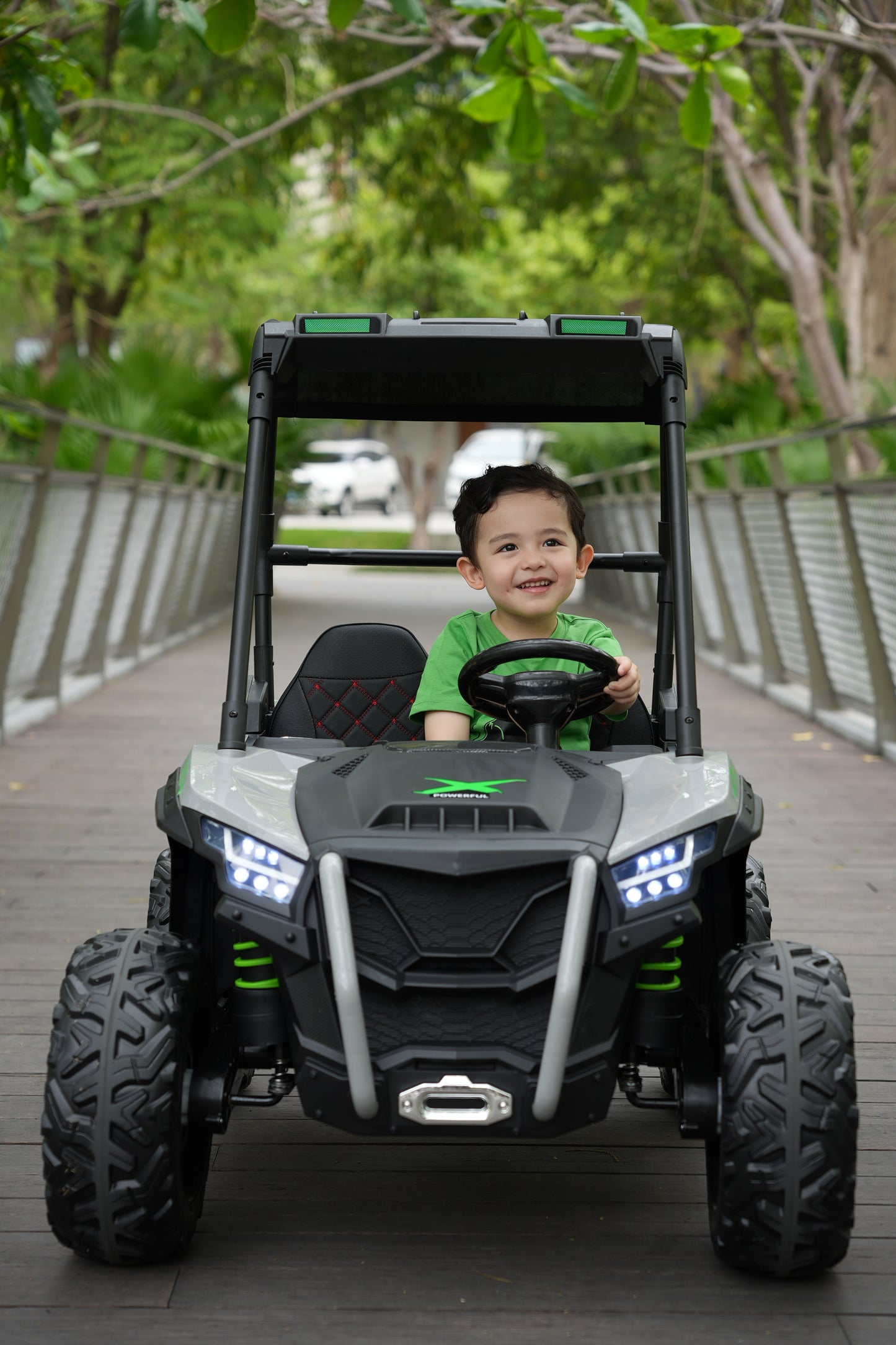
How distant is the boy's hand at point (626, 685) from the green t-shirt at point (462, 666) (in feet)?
0.30

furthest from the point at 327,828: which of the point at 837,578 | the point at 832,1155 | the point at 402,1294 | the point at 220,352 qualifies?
the point at 220,352

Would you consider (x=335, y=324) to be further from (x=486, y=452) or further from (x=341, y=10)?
(x=486, y=452)

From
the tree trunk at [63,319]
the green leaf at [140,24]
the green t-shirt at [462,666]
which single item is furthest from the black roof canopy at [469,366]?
the tree trunk at [63,319]

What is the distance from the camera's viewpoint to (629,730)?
11.2 feet

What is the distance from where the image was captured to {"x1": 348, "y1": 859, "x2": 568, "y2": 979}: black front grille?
255 centimetres

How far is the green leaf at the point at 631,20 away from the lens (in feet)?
13.5

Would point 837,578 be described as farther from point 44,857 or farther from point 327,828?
point 327,828

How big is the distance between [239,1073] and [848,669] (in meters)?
6.25

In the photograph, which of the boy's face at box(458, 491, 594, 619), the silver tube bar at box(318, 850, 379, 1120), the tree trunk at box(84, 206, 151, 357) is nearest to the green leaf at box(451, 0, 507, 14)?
the boy's face at box(458, 491, 594, 619)

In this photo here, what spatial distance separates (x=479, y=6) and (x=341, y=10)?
0.46m

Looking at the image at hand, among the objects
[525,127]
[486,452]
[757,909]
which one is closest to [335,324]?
[757,909]

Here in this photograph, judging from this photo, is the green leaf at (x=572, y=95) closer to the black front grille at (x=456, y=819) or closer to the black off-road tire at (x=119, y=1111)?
the black front grille at (x=456, y=819)

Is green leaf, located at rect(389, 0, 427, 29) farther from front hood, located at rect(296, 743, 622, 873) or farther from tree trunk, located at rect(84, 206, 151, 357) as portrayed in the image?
tree trunk, located at rect(84, 206, 151, 357)

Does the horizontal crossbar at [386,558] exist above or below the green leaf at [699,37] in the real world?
below
